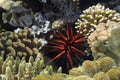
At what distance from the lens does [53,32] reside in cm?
588

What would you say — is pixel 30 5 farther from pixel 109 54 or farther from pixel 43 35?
pixel 109 54

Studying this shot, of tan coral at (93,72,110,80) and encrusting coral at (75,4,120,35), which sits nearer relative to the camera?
tan coral at (93,72,110,80)

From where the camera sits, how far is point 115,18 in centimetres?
573

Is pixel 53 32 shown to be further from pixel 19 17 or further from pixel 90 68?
pixel 90 68

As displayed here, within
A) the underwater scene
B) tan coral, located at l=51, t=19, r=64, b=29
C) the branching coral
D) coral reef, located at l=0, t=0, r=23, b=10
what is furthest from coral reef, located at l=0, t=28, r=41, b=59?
coral reef, located at l=0, t=0, r=23, b=10

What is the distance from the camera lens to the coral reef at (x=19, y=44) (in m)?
5.59

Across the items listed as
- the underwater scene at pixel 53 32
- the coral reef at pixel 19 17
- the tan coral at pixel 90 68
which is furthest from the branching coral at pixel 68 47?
the tan coral at pixel 90 68

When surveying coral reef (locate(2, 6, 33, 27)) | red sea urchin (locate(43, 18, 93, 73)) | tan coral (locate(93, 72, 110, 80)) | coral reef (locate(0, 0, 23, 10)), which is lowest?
tan coral (locate(93, 72, 110, 80))

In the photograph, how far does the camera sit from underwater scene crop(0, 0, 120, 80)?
16.0 feet

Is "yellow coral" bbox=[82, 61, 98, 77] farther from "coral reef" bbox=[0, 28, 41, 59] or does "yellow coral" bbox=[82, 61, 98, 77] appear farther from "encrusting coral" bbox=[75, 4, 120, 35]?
"coral reef" bbox=[0, 28, 41, 59]

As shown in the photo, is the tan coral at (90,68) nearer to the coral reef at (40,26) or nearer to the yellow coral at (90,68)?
the yellow coral at (90,68)

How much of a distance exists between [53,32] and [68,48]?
1310mm

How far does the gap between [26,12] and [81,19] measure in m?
1.28

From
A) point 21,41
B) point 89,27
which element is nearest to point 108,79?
point 89,27
